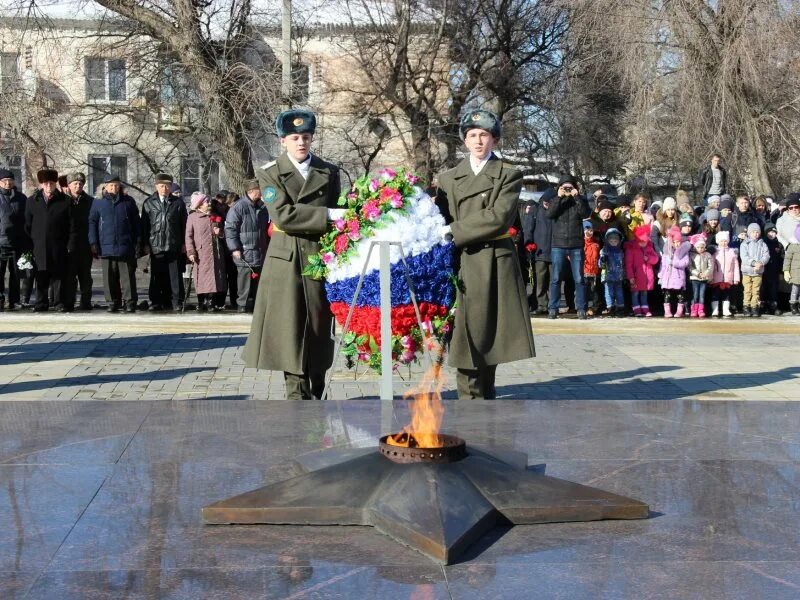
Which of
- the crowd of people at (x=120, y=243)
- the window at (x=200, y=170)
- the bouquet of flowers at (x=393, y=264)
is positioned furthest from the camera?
the window at (x=200, y=170)

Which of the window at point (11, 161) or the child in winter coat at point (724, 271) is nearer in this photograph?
the child in winter coat at point (724, 271)

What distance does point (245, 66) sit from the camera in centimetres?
2097

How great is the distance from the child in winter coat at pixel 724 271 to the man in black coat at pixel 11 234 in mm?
8474

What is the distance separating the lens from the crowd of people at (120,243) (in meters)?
14.3

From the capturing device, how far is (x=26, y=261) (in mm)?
14391

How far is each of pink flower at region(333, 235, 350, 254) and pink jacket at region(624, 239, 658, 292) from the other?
8.51 meters

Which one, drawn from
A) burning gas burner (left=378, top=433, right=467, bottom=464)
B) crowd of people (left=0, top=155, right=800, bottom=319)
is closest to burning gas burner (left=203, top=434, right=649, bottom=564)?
burning gas burner (left=378, top=433, right=467, bottom=464)

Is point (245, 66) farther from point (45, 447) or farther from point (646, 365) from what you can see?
point (45, 447)

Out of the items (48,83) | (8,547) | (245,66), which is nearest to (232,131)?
(245,66)

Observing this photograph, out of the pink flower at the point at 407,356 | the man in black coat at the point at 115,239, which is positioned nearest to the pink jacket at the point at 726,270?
the man in black coat at the point at 115,239

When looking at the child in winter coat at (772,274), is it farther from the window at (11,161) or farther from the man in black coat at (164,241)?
the window at (11,161)

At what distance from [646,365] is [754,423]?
5.12 m

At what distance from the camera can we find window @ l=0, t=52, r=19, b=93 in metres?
22.4

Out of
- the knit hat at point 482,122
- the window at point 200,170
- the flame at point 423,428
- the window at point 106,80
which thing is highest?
the window at point 106,80
